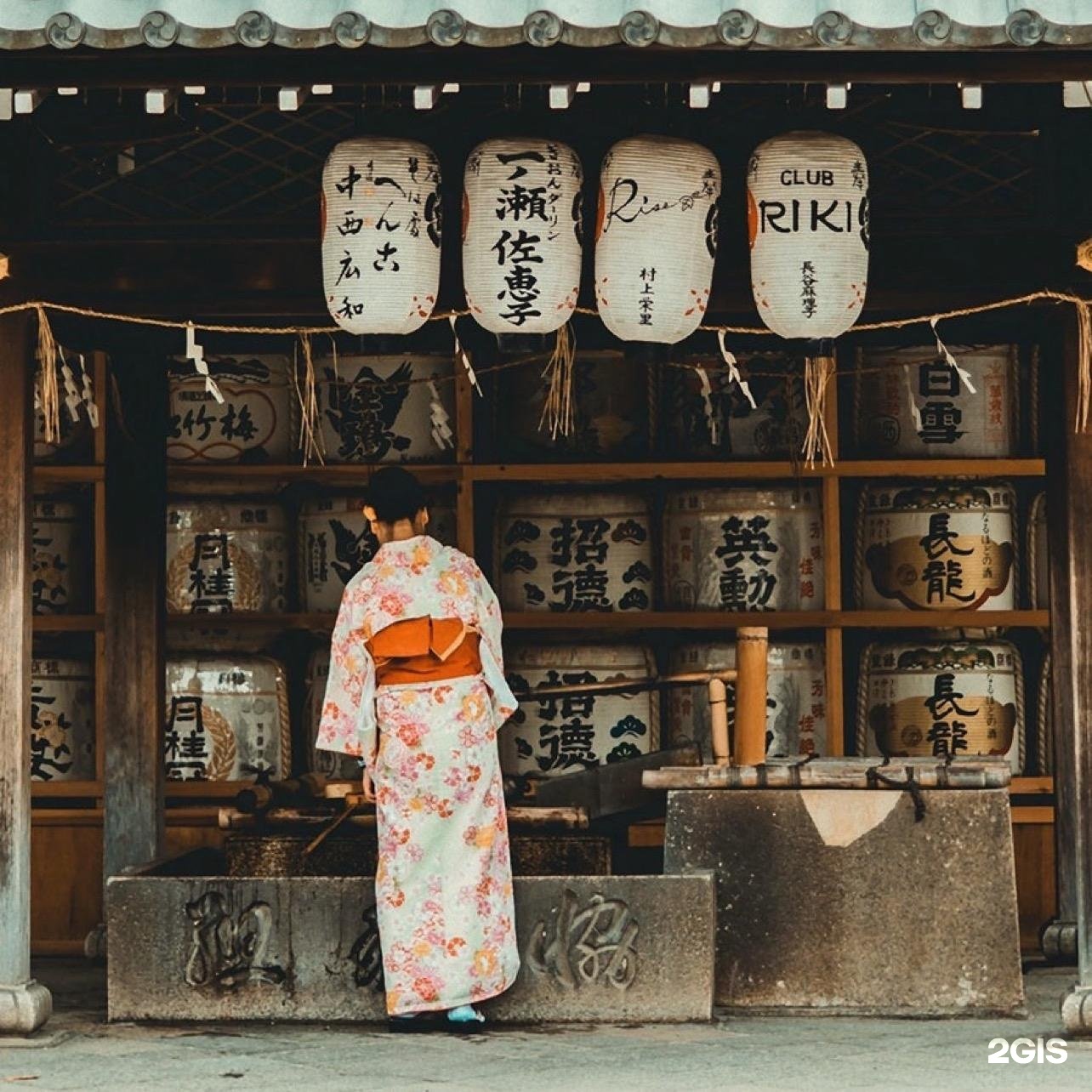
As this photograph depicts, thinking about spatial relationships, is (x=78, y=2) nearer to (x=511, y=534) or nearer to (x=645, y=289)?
(x=645, y=289)

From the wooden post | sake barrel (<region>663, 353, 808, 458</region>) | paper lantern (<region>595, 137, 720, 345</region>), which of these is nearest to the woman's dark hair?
paper lantern (<region>595, 137, 720, 345</region>)

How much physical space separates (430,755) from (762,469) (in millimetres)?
3001

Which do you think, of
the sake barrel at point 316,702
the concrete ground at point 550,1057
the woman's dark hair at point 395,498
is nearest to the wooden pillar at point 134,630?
the sake barrel at point 316,702

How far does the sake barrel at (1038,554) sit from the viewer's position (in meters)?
10.6

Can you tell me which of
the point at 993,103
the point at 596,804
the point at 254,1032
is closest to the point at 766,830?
the point at 596,804

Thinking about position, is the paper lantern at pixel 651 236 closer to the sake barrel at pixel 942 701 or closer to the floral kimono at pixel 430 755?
the floral kimono at pixel 430 755

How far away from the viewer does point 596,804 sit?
9297 mm

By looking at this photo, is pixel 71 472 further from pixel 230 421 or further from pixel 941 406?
pixel 941 406

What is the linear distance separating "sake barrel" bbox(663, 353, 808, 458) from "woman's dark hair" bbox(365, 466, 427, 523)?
8.56ft

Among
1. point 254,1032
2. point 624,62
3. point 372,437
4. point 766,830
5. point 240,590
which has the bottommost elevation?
point 254,1032

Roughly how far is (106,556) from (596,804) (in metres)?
2.38

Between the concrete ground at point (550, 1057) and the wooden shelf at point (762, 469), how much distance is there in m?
2.94

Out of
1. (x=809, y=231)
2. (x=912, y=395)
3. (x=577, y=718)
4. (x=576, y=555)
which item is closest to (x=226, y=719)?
(x=577, y=718)

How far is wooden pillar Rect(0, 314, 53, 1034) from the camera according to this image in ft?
25.9
